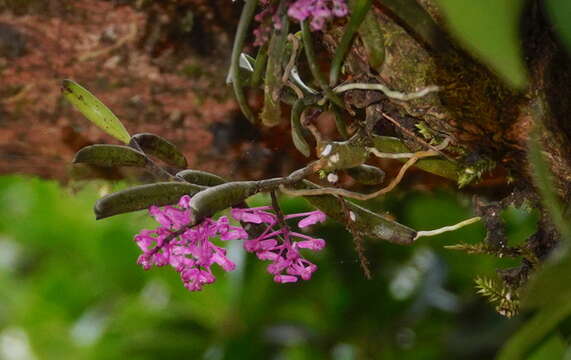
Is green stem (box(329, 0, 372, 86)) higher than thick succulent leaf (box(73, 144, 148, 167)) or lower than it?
higher

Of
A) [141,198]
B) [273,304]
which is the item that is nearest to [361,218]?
[141,198]

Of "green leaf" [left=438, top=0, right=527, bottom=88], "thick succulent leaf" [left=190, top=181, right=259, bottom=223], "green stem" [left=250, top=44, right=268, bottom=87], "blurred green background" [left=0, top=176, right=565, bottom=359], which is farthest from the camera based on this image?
"blurred green background" [left=0, top=176, right=565, bottom=359]

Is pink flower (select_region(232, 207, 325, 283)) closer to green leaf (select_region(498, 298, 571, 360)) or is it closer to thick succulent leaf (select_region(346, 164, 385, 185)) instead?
thick succulent leaf (select_region(346, 164, 385, 185))

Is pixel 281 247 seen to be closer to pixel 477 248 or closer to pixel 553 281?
pixel 477 248

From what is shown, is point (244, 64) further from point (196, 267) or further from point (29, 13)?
point (29, 13)

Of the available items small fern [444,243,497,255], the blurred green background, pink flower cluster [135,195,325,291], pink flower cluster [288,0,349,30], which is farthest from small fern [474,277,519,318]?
the blurred green background

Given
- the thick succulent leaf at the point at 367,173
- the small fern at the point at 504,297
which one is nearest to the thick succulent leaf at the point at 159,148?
the thick succulent leaf at the point at 367,173

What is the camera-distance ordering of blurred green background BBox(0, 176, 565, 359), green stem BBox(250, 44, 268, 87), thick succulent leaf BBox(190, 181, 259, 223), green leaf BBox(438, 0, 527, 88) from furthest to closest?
blurred green background BBox(0, 176, 565, 359)
green stem BBox(250, 44, 268, 87)
thick succulent leaf BBox(190, 181, 259, 223)
green leaf BBox(438, 0, 527, 88)
